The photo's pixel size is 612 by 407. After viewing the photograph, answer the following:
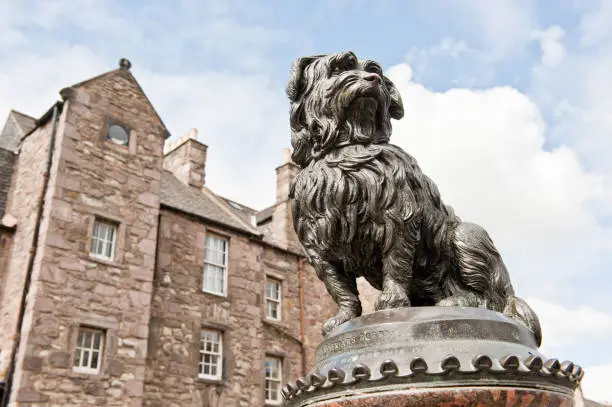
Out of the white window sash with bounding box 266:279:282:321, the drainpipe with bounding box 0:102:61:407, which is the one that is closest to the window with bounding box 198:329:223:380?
the white window sash with bounding box 266:279:282:321

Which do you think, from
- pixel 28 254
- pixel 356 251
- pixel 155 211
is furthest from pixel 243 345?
pixel 356 251

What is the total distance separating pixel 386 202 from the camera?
269 centimetres

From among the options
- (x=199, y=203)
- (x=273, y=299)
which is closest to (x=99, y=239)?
(x=199, y=203)

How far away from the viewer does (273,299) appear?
703 inches

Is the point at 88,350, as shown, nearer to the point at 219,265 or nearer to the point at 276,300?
the point at 219,265

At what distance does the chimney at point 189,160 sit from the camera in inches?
773

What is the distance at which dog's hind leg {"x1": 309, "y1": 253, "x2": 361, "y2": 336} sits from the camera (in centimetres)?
287

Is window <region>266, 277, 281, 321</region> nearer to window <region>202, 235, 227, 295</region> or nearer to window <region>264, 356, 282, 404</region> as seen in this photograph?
window <region>264, 356, 282, 404</region>

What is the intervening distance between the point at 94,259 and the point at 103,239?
685 millimetres

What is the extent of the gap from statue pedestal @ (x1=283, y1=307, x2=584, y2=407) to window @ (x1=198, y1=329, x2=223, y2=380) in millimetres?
13332

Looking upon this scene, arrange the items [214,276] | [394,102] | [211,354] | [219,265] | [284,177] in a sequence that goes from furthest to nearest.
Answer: [284,177] < [219,265] < [214,276] < [211,354] < [394,102]

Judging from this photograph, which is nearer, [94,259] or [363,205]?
[363,205]

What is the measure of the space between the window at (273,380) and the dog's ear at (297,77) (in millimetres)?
14673

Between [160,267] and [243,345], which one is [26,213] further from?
[243,345]
